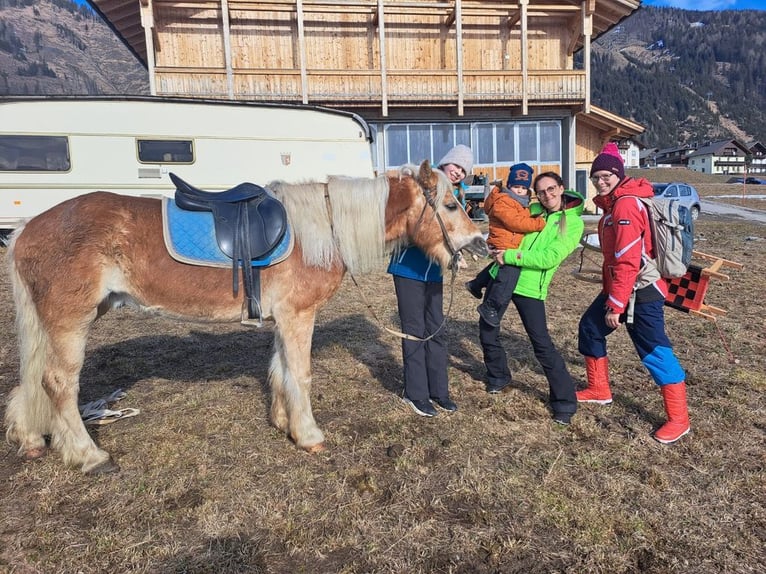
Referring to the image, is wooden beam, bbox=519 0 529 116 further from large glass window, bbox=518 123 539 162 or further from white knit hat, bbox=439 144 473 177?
white knit hat, bbox=439 144 473 177

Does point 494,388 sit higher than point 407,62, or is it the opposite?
point 407,62

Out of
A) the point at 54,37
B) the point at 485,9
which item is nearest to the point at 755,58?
the point at 485,9

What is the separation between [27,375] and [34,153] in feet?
28.4

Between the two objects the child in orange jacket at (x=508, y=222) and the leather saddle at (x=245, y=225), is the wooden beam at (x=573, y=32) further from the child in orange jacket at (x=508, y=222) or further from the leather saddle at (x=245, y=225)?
the leather saddle at (x=245, y=225)

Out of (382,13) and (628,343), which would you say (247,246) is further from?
(382,13)

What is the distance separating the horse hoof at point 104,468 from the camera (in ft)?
8.82

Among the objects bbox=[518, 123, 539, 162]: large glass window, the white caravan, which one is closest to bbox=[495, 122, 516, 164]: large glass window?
bbox=[518, 123, 539, 162]: large glass window

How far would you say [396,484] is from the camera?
260 centimetres

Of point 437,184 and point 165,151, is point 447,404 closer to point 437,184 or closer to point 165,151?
point 437,184

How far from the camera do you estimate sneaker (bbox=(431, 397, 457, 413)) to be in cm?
354

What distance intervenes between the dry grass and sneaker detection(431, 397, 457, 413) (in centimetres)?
10

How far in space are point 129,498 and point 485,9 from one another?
19.7 meters

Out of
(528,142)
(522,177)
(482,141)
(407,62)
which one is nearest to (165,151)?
(522,177)

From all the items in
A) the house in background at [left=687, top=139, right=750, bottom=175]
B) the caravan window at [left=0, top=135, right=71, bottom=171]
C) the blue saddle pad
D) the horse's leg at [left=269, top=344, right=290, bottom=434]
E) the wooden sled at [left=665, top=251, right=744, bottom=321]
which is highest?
the house in background at [left=687, top=139, right=750, bottom=175]
